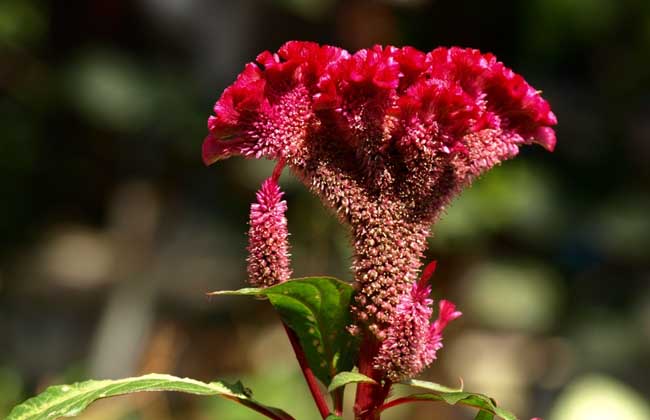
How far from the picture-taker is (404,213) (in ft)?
2.70

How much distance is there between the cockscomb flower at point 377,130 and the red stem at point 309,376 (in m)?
0.08

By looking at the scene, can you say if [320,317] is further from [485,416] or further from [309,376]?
[485,416]

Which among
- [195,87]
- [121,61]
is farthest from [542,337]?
[121,61]

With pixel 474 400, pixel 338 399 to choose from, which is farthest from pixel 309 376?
pixel 474 400

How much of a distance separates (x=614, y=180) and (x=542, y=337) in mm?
789

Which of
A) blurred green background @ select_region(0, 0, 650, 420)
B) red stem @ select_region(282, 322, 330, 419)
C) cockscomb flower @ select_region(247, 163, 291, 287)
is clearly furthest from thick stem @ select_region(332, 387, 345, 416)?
blurred green background @ select_region(0, 0, 650, 420)

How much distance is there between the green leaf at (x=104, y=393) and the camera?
32.7 inches

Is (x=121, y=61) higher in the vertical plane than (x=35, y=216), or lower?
higher

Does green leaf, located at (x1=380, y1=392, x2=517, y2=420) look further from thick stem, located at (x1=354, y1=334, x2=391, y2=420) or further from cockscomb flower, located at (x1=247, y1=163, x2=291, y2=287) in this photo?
cockscomb flower, located at (x1=247, y1=163, x2=291, y2=287)

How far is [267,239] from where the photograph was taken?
0.83m

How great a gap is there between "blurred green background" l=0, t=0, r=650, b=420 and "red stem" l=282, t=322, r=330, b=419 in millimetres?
3059

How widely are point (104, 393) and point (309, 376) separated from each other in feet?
0.55

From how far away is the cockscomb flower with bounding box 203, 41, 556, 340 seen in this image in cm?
80

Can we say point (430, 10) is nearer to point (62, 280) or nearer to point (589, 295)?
point (589, 295)
